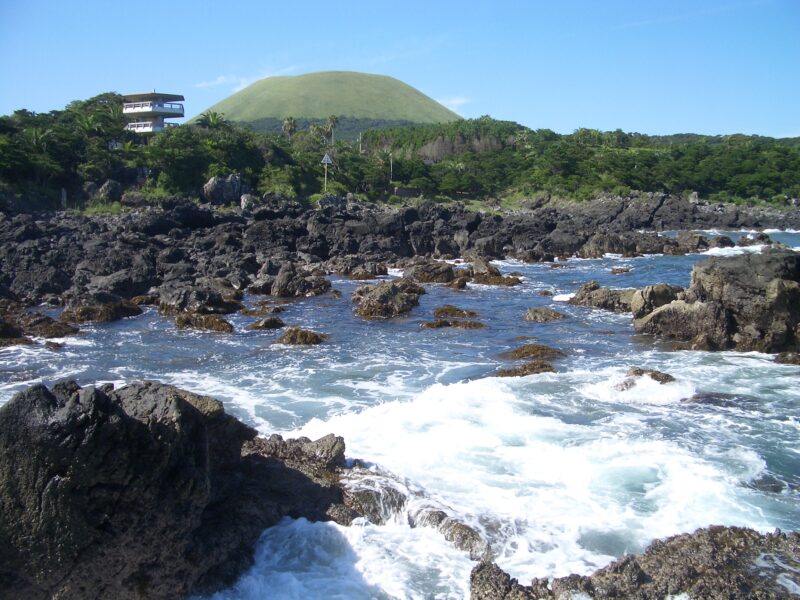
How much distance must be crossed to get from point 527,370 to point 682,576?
347 inches

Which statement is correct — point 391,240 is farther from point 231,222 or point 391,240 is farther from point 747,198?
point 747,198

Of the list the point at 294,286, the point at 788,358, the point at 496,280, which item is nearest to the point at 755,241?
the point at 496,280

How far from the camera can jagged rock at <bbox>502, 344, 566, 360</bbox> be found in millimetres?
17641

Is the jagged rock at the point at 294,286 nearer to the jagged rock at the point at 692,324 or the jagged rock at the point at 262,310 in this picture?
the jagged rock at the point at 262,310

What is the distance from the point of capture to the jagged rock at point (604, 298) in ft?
79.5

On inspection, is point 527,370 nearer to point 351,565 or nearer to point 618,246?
point 351,565

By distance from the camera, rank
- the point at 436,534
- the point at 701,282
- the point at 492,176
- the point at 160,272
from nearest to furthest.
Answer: the point at 436,534
the point at 701,282
the point at 160,272
the point at 492,176

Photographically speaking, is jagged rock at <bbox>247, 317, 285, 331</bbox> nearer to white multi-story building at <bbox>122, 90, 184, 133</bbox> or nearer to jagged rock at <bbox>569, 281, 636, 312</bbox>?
jagged rock at <bbox>569, 281, 636, 312</bbox>

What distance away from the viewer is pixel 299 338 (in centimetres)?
1972

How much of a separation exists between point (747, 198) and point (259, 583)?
85679 millimetres

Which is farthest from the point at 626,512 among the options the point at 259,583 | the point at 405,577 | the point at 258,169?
the point at 258,169

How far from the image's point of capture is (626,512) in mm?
8953

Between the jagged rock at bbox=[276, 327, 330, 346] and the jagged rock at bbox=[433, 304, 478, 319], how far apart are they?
5138 millimetres

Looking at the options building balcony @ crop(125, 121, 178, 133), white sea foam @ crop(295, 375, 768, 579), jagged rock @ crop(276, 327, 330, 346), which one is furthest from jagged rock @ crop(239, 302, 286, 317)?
building balcony @ crop(125, 121, 178, 133)
